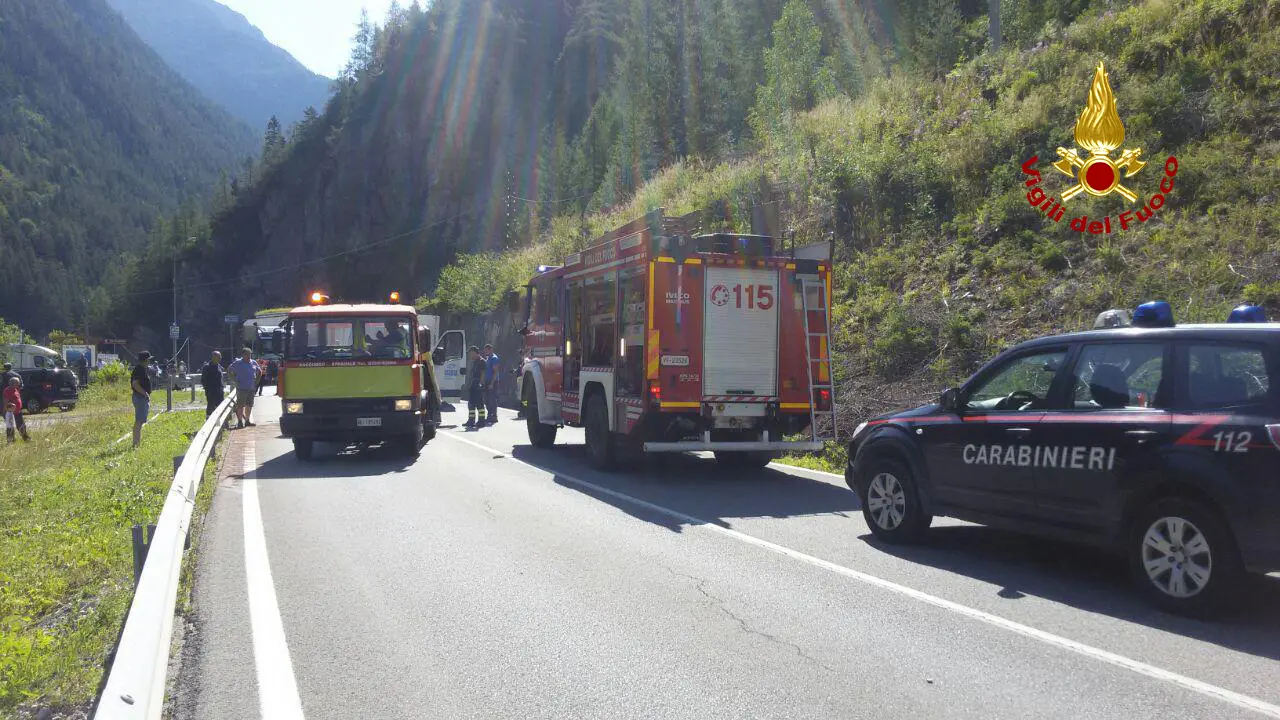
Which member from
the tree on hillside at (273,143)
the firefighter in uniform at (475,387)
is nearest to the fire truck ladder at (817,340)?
the firefighter in uniform at (475,387)

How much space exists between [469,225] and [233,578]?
75.4 m

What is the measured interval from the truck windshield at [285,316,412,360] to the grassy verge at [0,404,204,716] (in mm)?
2546

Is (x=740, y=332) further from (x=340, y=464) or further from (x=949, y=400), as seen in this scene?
(x=340, y=464)

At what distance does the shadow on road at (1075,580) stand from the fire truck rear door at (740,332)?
12.3ft

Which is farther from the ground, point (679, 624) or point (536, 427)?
point (536, 427)

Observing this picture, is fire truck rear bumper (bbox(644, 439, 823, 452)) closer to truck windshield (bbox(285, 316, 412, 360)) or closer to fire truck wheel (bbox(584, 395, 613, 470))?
fire truck wheel (bbox(584, 395, 613, 470))

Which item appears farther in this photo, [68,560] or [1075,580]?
[68,560]

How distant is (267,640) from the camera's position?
5.40 meters

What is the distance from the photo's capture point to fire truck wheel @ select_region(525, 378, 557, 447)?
627 inches

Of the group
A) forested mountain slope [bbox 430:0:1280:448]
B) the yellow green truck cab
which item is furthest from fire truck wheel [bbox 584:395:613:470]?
forested mountain slope [bbox 430:0:1280:448]

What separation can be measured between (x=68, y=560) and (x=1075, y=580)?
807 cm

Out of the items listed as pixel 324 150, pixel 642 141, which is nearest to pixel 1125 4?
pixel 642 141

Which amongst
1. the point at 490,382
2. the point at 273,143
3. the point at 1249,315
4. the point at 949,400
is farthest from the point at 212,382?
the point at 273,143

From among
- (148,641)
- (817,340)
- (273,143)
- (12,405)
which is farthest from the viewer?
(273,143)
